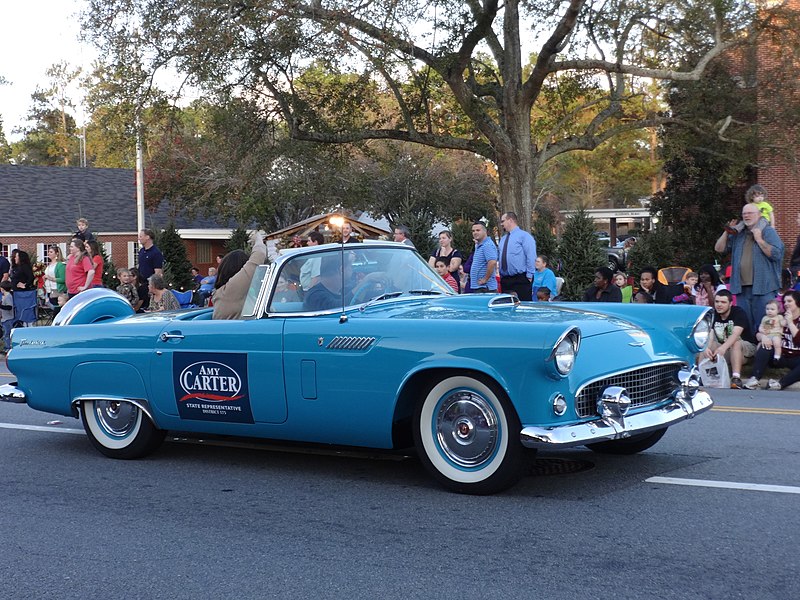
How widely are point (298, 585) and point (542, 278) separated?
1101 cm

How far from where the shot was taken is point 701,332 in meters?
6.23

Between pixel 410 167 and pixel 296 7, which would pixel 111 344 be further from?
pixel 410 167

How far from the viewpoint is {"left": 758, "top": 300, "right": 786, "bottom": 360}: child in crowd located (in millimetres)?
10844

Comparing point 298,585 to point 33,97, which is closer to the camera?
point 298,585

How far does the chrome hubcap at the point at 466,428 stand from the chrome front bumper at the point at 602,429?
31cm

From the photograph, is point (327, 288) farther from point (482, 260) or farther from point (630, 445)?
point (482, 260)

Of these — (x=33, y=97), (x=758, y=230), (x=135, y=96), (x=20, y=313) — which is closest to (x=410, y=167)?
(x=135, y=96)

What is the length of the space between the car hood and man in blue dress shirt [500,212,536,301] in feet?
16.1

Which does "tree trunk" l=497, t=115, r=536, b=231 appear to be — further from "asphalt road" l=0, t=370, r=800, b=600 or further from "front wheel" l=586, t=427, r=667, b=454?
"front wheel" l=586, t=427, r=667, b=454

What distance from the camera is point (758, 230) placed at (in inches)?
436

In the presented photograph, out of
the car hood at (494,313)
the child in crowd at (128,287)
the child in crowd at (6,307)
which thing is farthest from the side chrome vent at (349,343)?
the child in crowd at (6,307)

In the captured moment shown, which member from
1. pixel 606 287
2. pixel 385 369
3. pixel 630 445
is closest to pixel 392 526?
pixel 385 369

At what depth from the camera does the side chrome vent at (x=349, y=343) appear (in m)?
5.66

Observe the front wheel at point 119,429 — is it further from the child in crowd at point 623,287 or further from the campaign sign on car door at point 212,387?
the child in crowd at point 623,287
